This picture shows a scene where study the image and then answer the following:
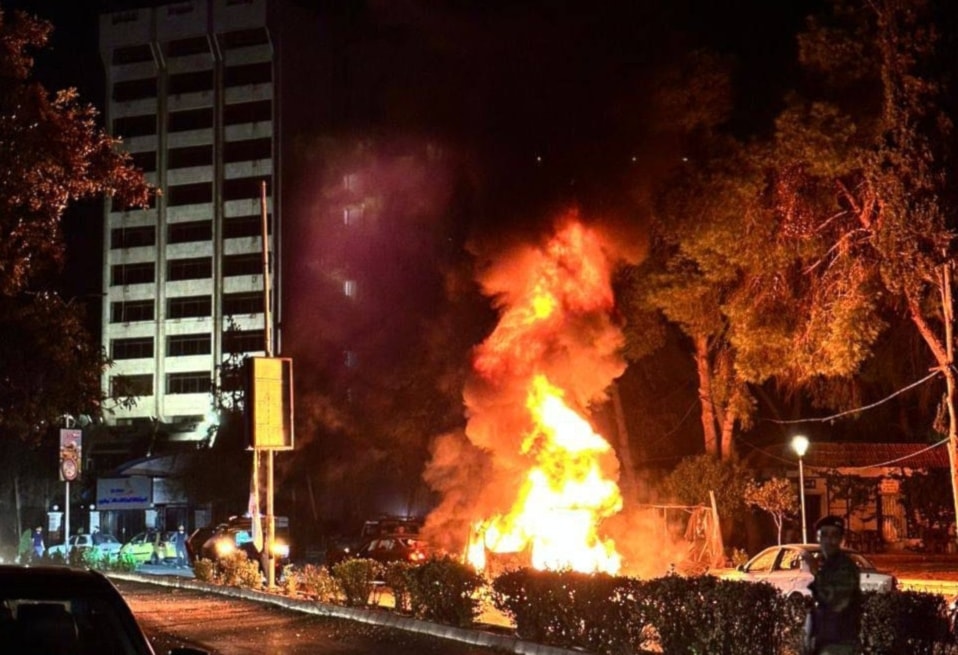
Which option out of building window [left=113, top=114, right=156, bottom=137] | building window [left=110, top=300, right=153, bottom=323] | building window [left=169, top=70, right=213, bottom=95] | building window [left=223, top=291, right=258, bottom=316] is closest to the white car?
Answer: building window [left=223, top=291, right=258, bottom=316]

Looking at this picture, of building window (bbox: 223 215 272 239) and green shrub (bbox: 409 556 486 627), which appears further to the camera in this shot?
building window (bbox: 223 215 272 239)

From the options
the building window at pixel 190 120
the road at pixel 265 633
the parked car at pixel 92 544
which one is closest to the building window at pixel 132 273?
the building window at pixel 190 120

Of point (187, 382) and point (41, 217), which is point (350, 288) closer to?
point (187, 382)

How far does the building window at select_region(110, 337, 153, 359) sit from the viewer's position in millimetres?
84606

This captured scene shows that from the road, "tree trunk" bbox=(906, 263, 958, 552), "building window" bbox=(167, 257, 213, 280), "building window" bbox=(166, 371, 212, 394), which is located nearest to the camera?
the road

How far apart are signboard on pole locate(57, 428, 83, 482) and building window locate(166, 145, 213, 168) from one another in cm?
5573

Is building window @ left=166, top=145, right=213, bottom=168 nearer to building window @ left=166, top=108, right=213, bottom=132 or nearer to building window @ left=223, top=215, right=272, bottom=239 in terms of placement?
building window @ left=166, top=108, right=213, bottom=132

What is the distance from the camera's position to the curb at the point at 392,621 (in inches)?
604

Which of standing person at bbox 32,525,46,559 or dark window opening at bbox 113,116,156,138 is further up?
dark window opening at bbox 113,116,156,138

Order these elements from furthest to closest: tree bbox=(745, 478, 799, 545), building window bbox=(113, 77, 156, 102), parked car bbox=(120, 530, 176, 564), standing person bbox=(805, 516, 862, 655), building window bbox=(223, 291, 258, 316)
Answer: building window bbox=(113, 77, 156, 102) → building window bbox=(223, 291, 258, 316) → parked car bbox=(120, 530, 176, 564) → tree bbox=(745, 478, 799, 545) → standing person bbox=(805, 516, 862, 655)

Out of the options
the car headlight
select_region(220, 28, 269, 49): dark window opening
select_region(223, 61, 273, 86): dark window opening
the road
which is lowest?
the road

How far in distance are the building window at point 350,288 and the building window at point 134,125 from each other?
27115 mm

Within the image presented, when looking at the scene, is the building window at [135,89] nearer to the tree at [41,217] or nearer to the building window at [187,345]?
the building window at [187,345]

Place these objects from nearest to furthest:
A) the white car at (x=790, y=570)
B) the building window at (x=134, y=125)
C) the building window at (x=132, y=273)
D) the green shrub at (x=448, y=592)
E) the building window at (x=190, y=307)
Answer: the green shrub at (x=448, y=592) < the white car at (x=790, y=570) < the building window at (x=190, y=307) < the building window at (x=132, y=273) < the building window at (x=134, y=125)
